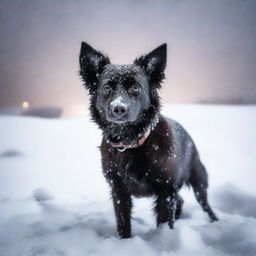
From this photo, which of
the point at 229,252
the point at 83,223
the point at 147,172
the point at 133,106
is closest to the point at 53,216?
the point at 83,223

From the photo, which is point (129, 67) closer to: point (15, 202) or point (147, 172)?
point (147, 172)

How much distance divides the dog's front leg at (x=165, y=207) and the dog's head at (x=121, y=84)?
883 millimetres

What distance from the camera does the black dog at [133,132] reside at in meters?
3.25

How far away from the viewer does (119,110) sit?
307cm

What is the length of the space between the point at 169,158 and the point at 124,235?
0.99 m

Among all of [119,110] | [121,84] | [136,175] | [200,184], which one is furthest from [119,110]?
[200,184]

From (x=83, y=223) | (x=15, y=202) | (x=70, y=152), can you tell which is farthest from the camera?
(x=70, y=152)

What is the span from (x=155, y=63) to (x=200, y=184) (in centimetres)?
197

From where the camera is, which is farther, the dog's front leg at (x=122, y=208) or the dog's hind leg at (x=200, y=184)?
the dog's hind leg at (x=200, y=184)

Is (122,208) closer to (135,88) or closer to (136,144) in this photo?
(136,144)

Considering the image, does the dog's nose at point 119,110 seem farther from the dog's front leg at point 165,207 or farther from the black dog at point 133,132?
the dog's front leg at point 165,207

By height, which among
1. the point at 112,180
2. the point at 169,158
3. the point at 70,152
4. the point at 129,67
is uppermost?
the point at 129,67

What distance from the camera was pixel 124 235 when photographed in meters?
3.45

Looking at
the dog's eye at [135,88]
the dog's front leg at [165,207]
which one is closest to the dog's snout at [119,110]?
the dog's eye at [135,88]
